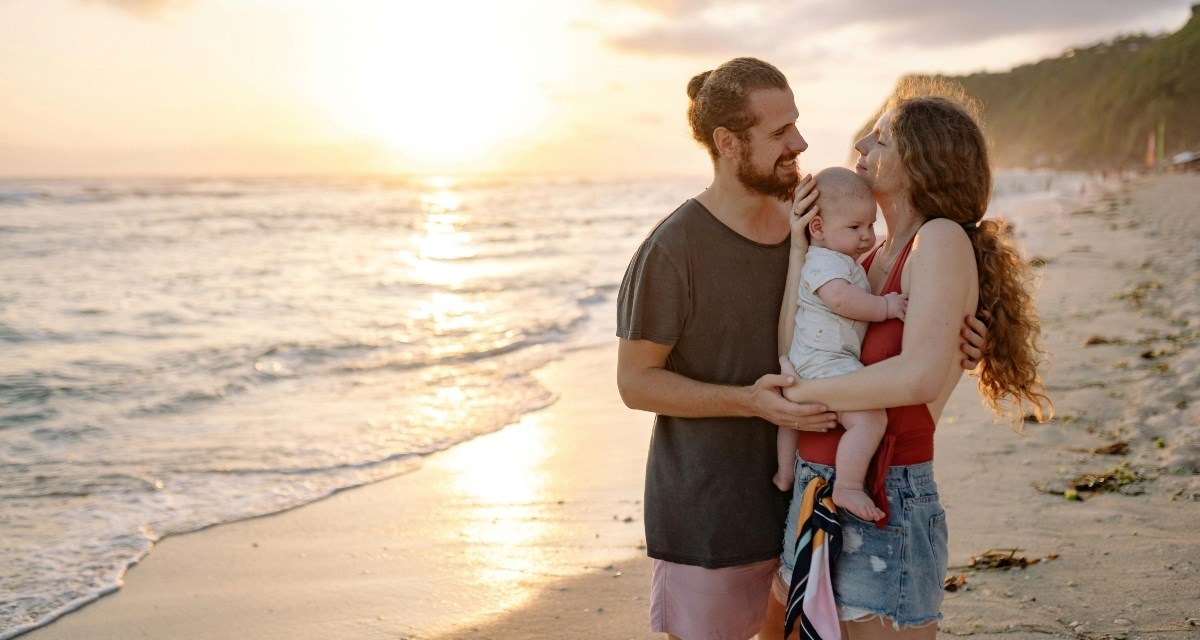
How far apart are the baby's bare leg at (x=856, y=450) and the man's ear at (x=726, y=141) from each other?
95cm

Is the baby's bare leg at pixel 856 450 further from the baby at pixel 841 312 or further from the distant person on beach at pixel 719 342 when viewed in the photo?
the distant person on beach at pixel 719 342

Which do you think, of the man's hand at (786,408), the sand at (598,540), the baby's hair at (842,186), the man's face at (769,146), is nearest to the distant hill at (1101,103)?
the sand at (598,540)

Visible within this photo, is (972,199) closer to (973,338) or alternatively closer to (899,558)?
(973,338)

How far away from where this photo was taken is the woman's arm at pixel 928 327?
8.10 ft

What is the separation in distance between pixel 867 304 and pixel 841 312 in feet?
0.25

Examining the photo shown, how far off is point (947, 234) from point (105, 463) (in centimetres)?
684

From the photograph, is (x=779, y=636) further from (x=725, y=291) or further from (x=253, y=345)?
A: (x=253, y=345)

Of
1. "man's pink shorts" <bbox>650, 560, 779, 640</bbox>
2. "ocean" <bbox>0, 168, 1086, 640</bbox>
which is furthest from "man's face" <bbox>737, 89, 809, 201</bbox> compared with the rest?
"ocean" <bbox>0, 168, 1086, 640</bbox>

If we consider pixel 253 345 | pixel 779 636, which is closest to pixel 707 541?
pixel 779 636

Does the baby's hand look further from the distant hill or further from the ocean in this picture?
the distant hill

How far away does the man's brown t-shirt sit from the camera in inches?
115

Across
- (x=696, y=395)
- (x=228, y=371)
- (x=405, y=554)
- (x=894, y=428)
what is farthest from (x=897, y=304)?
(x=228, y=371)

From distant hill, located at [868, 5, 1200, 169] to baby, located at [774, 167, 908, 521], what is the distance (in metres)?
34.6

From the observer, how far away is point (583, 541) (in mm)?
5414
